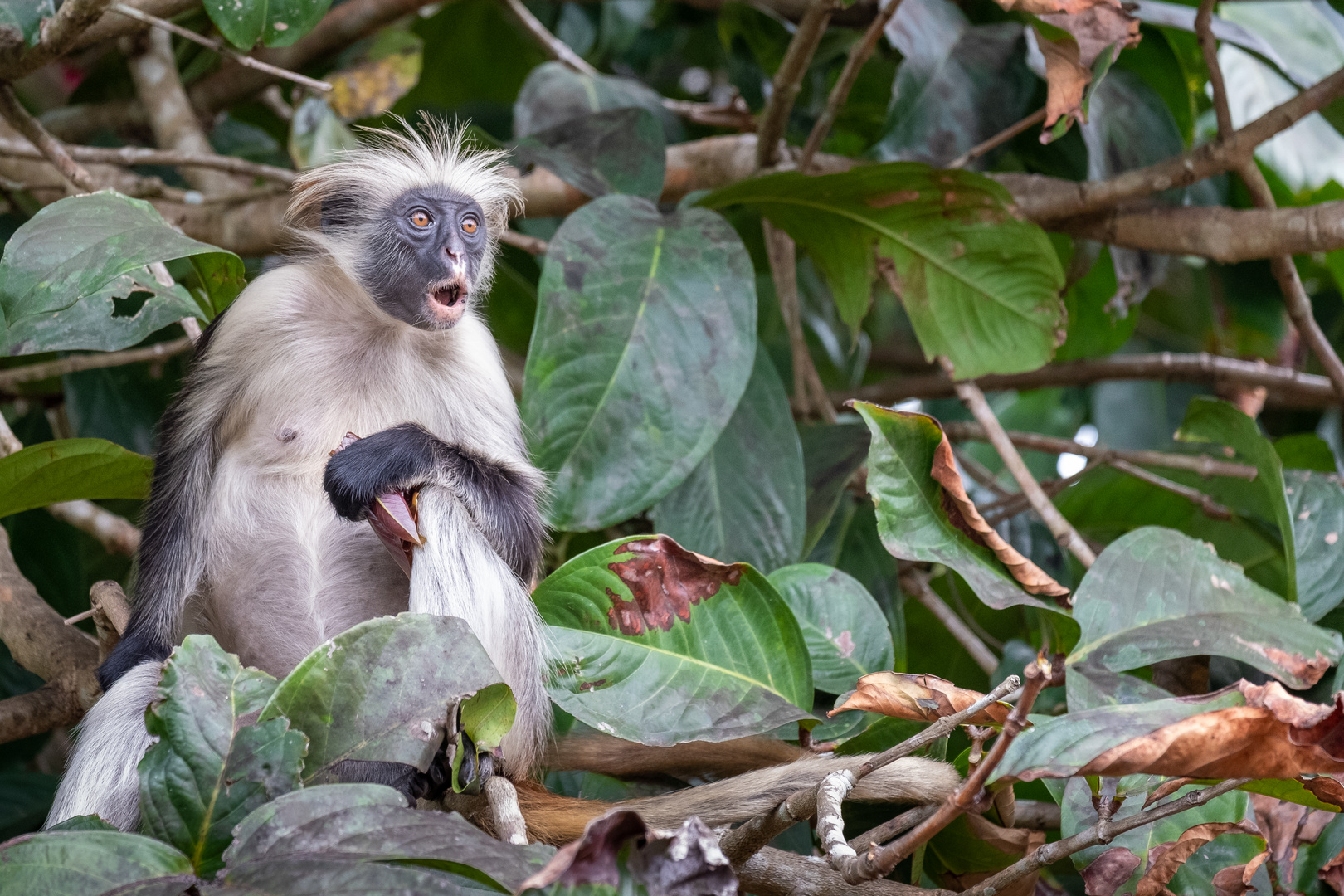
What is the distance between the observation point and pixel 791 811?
1.50 meters

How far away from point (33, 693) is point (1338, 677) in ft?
8.78

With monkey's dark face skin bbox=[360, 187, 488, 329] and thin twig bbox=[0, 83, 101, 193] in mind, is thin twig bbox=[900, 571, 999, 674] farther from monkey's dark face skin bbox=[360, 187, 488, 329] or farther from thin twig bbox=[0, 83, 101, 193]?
thin twig bbox=[0, 83, 101, 193]

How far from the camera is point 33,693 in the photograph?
94.2 inches

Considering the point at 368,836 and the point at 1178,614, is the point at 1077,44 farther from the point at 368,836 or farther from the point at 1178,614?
the point at 368,836

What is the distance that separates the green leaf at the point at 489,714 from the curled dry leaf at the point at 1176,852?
94 centimetres

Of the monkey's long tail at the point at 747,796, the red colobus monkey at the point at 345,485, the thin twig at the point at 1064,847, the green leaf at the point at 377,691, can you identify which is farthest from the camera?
the red colobus monkey at the point at 345,485

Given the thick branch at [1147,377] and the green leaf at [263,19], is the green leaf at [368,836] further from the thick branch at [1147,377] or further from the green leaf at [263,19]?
the thick branch at [1147,377]

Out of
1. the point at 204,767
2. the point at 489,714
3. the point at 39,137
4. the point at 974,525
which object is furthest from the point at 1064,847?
the point at 39,137

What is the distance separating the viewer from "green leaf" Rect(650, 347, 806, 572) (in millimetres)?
2721

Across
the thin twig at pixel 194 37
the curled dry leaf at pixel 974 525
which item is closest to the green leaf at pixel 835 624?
the curled dry leaf at pixel 974 525

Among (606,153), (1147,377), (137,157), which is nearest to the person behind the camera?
(137,157)

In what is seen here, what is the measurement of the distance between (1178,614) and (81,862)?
5.92 ft

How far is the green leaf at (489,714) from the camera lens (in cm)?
160

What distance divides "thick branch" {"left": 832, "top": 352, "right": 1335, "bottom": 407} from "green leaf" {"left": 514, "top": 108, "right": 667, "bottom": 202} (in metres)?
0.90
